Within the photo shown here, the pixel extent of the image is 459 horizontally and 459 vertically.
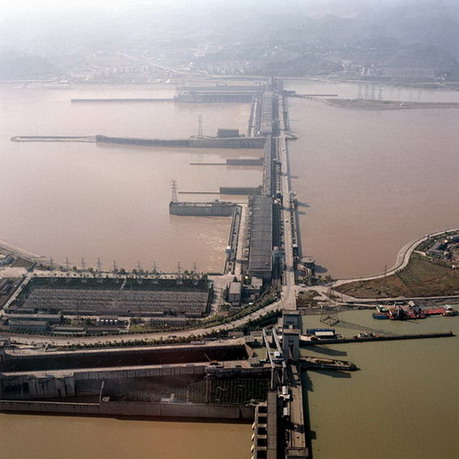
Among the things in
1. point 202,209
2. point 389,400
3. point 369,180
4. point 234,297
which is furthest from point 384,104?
point 389,400

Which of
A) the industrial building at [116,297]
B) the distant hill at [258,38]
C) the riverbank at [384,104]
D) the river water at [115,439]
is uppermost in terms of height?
the distant hill at [258,38]

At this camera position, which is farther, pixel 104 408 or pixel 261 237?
pixel 261 237

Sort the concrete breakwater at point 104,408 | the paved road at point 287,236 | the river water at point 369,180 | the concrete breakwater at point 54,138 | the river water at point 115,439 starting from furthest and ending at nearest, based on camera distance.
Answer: the concrete breakwater at point 54,138 < the river water at point 369,180 < the paved road at point 287,236 < the concrete breakwater at point 104,408 < the river water at point 115,439

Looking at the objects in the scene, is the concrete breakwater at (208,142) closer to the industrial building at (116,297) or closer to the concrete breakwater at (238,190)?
the concrete breakwater at (238,190)

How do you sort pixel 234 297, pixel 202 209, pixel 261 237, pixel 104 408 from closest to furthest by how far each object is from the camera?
pixel 104 408 → pixel 234 297 → pixel 261 237 → pixel 202 209

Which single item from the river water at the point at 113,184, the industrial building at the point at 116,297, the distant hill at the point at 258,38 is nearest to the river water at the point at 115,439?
the industrial building at the point at 116,297

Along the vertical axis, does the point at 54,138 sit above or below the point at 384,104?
below

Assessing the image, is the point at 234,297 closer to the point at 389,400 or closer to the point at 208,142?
the point at 389,400
